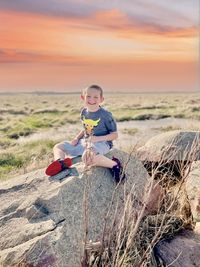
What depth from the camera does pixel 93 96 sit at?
770 centimetres

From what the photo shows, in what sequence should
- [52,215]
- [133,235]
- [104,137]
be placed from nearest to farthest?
[133,235]
[52,215]
[104,137]

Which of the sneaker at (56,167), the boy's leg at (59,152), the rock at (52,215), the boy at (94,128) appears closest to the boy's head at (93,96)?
the boy at (94,128)

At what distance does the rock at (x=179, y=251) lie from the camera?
232 inches

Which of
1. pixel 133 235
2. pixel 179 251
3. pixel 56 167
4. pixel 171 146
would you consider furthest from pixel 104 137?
pixel 133 235

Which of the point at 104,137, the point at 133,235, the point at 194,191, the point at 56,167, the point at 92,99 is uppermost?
the point at 92,99

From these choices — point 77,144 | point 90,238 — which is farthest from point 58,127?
point 90,238

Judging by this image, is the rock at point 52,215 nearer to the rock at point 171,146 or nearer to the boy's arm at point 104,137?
the boy's arm at point 104,137

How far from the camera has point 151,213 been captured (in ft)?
22.9

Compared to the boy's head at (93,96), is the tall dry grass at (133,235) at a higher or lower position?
lower

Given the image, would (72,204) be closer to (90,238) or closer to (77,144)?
(90,238)

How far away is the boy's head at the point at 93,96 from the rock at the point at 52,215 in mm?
1068

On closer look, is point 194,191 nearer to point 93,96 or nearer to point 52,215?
point 93,96

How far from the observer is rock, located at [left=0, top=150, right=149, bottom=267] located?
5.39 metres

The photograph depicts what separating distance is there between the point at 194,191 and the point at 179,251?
130 cm
